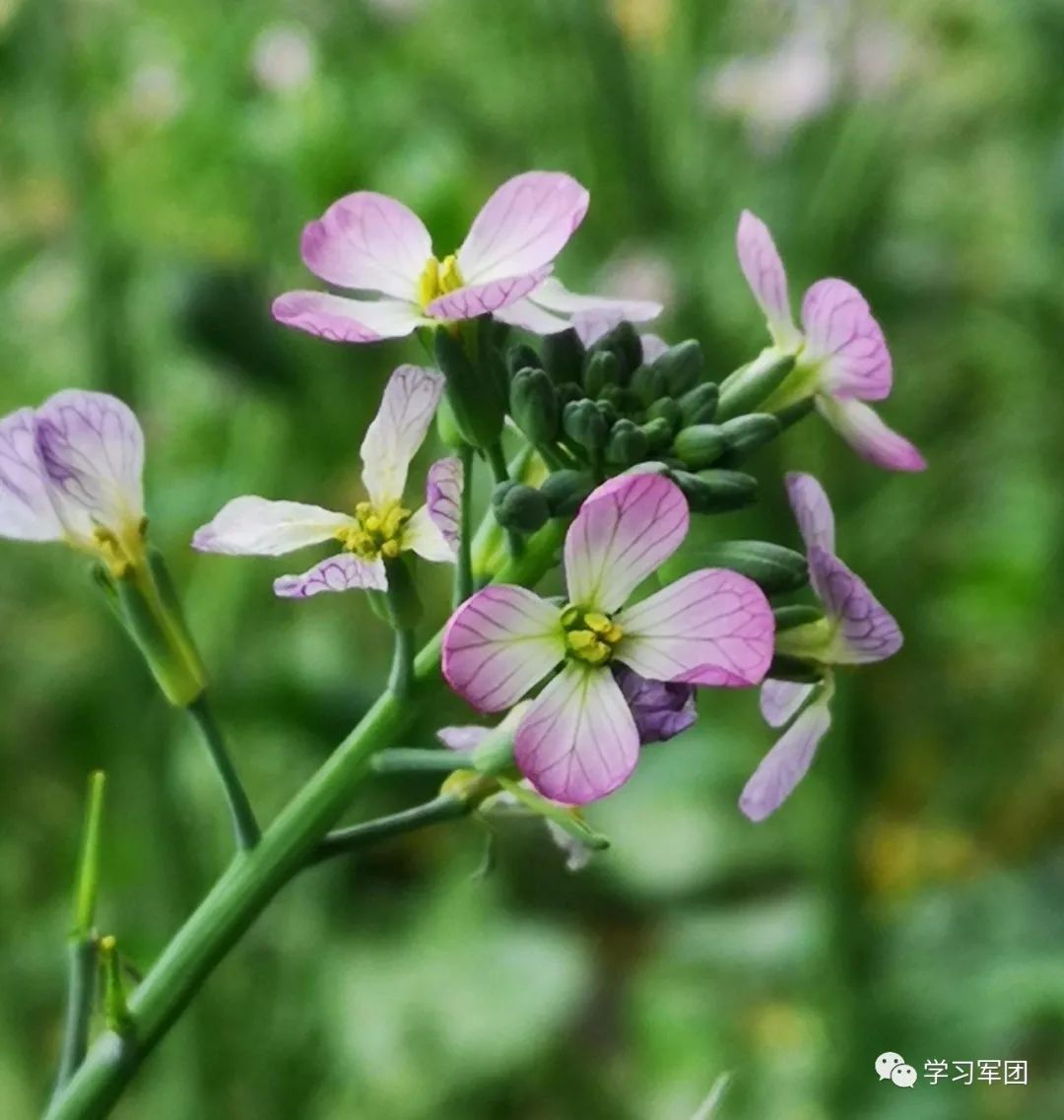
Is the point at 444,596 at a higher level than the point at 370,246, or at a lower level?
lower

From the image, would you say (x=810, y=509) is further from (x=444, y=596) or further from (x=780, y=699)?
(x=444, y=596)

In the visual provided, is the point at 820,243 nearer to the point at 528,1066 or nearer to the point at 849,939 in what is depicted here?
the point at 849,939

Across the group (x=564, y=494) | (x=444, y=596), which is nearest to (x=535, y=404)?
(x=564, y=494)

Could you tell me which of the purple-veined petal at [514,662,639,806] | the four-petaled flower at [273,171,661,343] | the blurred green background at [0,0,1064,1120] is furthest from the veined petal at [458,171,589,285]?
the blurred green background at [0,0,1064,1120]

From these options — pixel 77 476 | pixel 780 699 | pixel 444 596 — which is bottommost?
pixel 444 596

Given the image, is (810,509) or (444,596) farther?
(444,596)

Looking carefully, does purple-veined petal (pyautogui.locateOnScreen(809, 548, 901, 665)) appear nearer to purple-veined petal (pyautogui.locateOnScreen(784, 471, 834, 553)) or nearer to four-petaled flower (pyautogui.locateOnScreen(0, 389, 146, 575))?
purple-veined petal (pyautogui.locateOnScreen(784, 471, 834, 553))
